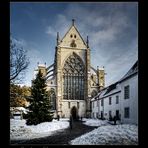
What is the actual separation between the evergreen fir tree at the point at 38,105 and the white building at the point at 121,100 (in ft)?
2.95

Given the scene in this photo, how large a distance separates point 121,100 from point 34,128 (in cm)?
170

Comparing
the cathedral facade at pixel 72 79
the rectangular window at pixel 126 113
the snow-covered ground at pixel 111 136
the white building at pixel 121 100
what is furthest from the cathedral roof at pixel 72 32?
the snow-covered ground at pixel 111 136

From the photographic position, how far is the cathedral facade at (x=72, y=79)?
18.2 feet

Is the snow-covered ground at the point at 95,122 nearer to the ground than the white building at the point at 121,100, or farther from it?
nearer to the ground

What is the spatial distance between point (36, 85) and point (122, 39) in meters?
1.78

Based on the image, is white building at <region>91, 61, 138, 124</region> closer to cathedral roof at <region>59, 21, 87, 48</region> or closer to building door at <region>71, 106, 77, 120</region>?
building door at <region>71, 106, 77, 120</region>

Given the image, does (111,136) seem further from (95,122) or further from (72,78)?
(72,78)

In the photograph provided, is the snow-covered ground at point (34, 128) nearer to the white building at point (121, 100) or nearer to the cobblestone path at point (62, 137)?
the cobblestone path at point (62, 137)

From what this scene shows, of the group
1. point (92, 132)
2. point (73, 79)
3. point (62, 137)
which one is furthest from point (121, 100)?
point (62, 137)

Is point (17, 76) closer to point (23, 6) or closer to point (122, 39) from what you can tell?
point (23, 6)

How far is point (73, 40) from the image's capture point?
5621 mm

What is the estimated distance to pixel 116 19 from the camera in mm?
5223

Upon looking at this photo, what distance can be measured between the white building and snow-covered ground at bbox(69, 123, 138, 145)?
0.16 meters
